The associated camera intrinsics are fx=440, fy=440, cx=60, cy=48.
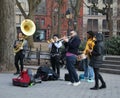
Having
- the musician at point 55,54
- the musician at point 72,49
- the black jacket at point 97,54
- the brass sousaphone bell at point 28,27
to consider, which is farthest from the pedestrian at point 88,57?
the brass sousaphone bell at point 28,27

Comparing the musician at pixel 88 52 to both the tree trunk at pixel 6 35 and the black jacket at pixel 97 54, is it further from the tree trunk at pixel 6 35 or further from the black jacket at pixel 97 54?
the tree trunk at pixel 6 35

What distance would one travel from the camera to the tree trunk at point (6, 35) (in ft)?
61.9

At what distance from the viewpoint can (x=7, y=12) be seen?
1891cm

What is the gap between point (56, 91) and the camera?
12.8 m

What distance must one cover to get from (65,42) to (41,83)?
1717 millimetres

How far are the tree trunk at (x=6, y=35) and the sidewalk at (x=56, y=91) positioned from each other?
3955 mm

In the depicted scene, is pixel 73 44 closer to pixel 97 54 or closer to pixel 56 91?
pixel 97 54

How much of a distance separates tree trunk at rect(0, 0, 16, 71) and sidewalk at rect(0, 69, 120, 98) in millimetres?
3955

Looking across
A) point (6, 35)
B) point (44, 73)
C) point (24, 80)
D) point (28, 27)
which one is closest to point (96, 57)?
point (24, 80)

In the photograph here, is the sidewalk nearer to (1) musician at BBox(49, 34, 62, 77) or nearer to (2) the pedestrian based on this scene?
(2) the pedestrian

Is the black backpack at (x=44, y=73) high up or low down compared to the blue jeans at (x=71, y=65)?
A: down

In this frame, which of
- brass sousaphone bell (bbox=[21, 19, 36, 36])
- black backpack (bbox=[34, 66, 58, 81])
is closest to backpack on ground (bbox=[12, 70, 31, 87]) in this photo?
black backpack (bbox=[34, 66, 58, 81])

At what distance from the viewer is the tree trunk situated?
18.9 m

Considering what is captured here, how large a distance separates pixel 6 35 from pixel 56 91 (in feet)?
22.2
